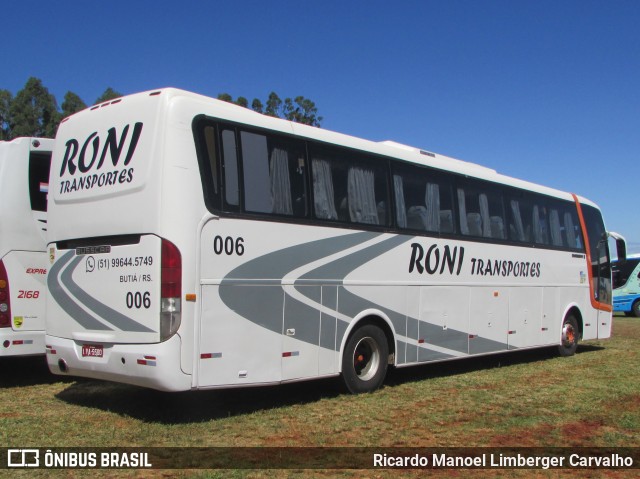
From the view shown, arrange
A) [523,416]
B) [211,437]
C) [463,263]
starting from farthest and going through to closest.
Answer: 1. [463,263]
2. [523,416]
3. [211,437]

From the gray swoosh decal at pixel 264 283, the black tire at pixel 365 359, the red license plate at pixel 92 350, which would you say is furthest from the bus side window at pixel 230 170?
the black tire at pixel 365 359

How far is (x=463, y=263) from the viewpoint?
11.2 m

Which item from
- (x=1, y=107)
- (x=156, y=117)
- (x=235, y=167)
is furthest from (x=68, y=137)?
(x=1, y=107)

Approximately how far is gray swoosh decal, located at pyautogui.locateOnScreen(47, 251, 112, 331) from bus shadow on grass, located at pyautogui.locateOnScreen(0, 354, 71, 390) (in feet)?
5.60

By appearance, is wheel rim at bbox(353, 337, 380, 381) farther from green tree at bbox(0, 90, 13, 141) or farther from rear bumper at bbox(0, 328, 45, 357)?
green tree at bbox(0, 90, 13, 141)

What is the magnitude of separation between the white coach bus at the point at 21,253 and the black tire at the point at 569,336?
1002 cm

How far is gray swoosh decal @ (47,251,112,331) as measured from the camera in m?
7.73

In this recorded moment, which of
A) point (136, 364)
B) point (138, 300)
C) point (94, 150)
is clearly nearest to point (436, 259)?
point (138, 300)

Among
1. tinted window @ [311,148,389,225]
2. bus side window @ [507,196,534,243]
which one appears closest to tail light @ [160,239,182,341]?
tinted window @ [311,148,389,225]

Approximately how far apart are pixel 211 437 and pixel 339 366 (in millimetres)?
2425

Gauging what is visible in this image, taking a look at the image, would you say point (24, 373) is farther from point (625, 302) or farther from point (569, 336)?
point (625, 302)

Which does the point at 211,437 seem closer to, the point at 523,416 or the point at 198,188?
the point at 198,188

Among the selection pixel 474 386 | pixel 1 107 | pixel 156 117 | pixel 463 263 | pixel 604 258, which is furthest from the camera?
pixel 1 107

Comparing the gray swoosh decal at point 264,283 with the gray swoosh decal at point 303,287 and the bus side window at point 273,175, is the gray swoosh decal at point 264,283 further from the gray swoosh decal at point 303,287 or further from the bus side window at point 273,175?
the bus side window at point 273,175
